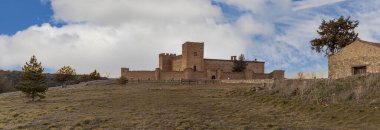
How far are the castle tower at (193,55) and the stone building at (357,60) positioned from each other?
42.6m

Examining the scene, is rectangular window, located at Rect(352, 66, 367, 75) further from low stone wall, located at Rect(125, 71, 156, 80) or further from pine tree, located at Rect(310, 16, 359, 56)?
low stone wall, located at Rect(125, 71, 156, 80)

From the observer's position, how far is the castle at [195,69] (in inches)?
3098

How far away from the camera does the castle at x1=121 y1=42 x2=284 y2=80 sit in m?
78.7

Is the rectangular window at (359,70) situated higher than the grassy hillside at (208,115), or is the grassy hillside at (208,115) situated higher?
the rectangular window at (359,70)

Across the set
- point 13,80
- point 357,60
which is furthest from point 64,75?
point 357,60

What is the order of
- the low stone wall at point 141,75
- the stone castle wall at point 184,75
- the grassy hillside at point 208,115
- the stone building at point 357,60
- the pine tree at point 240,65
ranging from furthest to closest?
the pine tree at point 240,65 < the low stone wall at point 141,75 < the stone castle wall at point 184,75 < the stone building at point 357,60 < the grassy hillside at point 208,115

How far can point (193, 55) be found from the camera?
85.2m

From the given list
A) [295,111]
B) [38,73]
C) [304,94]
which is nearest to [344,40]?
[304,94]

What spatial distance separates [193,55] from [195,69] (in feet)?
9.38

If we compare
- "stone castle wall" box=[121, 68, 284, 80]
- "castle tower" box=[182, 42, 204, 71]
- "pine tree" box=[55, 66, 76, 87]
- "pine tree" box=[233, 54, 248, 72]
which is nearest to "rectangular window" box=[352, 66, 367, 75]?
"stone castle wall" box=[121, 68, 284, 80]

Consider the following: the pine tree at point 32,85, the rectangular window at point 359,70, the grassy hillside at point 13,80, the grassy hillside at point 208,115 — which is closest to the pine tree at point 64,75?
the grassy hillside at point 13,80

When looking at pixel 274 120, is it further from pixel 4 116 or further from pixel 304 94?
pixel 4 116

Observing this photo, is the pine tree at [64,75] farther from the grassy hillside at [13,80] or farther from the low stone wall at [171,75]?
the low stone wall at [171,75]

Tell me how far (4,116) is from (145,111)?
993cm
